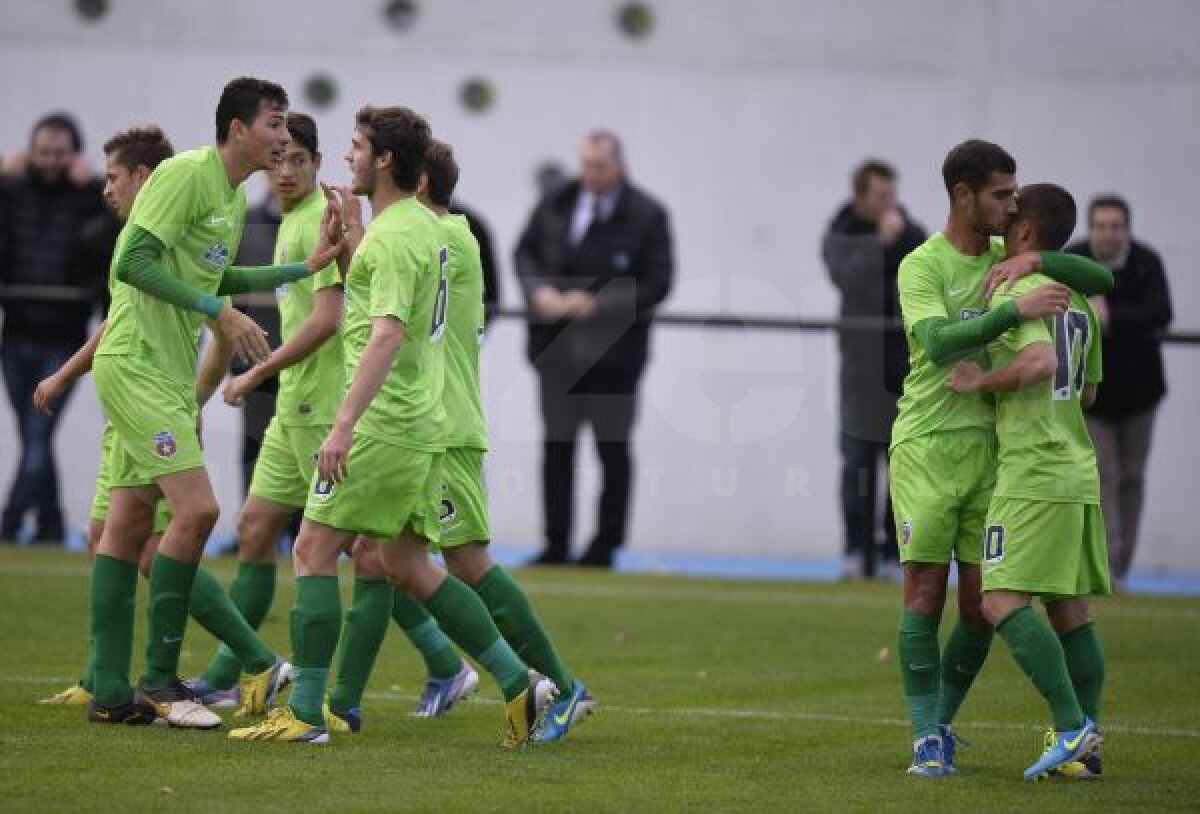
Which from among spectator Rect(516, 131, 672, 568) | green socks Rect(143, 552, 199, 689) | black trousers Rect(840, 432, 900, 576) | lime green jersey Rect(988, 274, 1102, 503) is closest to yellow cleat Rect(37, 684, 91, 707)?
green socks Rect(143, 552, 199, 689)

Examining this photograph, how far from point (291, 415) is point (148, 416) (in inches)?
44.9

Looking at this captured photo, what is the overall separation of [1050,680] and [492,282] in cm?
865

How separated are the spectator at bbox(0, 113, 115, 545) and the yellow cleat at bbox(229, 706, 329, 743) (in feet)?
27.4

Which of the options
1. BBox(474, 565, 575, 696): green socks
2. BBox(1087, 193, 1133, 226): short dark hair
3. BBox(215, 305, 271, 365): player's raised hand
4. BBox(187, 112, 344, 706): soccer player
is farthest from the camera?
BBox(1087, 193, 1133, 226): short dark hair

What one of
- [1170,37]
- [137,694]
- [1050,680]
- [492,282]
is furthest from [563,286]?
[1050,680]

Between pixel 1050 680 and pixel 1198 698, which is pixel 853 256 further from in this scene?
pixel 1050 680

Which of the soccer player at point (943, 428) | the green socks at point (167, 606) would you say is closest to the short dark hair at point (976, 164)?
the soccer player at point (943, 428)

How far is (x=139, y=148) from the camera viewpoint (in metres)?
9.02

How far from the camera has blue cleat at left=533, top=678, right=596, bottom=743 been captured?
27.8 ft

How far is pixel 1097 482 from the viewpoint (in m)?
7.95

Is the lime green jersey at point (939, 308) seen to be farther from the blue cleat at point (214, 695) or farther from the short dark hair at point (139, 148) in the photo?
the short dark hair at point (139, 148)

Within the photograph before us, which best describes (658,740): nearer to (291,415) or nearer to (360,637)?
(360,637)

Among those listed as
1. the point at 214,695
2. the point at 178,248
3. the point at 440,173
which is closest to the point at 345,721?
the point at 214,695

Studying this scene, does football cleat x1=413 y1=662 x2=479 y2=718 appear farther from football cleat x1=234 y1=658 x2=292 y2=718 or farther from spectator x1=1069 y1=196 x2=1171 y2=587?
spectator x1=1069 y1=196 x2=1171 y2=587
